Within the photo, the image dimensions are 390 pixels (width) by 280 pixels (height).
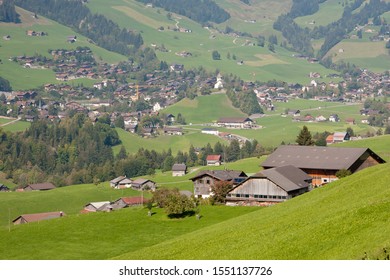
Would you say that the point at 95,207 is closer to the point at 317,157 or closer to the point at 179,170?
the point at 317,157

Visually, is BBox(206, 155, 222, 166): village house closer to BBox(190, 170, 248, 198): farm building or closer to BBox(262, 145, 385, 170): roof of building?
BBox(262, 145, 385, 170): roof of building

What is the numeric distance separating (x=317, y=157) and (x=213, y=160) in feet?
191

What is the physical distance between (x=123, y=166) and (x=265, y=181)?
68204 millimetres

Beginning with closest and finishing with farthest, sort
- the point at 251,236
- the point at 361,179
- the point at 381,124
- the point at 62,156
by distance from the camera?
1. the point at 251,236
2. the point at 361,179
3. the point at 62,156
4. the point at 381,124

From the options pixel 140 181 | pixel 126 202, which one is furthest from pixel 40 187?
pixel 126 202

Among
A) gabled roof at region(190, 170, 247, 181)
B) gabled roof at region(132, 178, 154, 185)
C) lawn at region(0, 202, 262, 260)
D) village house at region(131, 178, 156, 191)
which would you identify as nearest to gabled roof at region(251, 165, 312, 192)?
lawn at region(0, 202, 262, 260)

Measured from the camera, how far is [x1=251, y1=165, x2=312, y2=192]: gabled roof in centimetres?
7274

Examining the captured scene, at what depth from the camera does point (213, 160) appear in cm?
14175

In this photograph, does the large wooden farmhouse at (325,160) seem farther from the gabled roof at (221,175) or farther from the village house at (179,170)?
the village house at (179,170)

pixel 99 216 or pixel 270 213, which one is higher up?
pixel 270 213

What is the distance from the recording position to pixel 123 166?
13825cm

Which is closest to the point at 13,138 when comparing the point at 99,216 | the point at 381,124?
the point at 381,124
